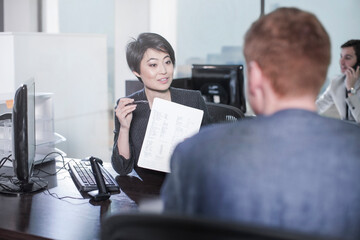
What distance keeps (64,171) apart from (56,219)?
0.70m

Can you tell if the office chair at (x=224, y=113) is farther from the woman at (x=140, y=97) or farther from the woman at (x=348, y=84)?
the woman at (x=348, y=84)

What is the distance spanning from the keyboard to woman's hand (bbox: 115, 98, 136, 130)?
248mm

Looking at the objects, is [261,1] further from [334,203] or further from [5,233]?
[334,203]

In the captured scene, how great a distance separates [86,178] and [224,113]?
965mm

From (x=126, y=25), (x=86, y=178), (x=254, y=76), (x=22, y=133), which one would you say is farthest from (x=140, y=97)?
(x=126, y=25)

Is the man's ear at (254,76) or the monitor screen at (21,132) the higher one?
the man's ear at (254,76)

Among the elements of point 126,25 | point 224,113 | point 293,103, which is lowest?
point 224,113

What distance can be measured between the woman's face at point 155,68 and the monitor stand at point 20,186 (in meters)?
0.70

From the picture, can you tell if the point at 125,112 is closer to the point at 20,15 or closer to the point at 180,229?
the point at 180,229

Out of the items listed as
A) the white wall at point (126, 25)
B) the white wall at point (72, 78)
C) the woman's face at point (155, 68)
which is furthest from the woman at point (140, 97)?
the white wall at point (126, 25)

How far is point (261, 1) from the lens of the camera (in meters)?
5.49

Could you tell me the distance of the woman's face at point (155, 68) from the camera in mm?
2254

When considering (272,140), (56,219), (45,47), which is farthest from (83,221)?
(45,47)

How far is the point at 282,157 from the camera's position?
0.80m
